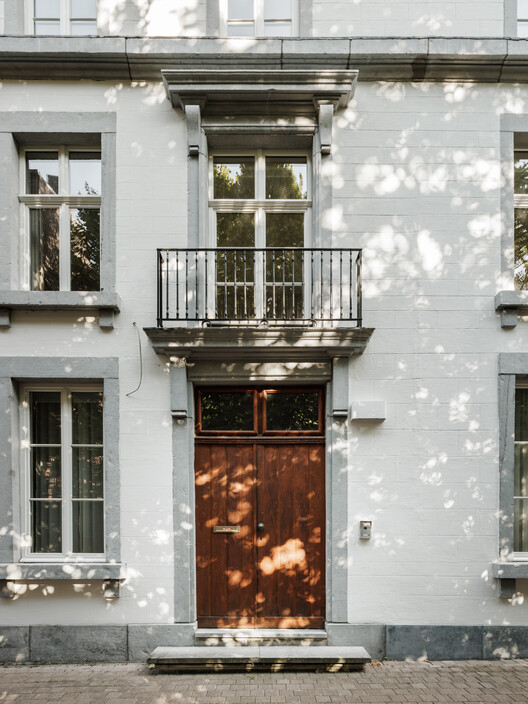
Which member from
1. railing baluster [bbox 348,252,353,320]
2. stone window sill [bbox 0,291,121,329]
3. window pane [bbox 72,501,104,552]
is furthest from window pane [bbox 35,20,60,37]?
window pane [bbox 72,501,104,552]

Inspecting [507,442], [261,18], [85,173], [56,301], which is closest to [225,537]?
[56,301]

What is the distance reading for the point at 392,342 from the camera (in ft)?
17.9

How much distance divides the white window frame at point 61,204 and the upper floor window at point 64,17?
56.7 inches

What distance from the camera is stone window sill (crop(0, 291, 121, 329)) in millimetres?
5289

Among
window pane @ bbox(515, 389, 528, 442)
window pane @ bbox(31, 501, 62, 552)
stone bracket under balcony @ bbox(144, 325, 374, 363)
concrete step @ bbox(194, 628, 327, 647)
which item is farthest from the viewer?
window pane @ bbox(515, 389, 528, 442)

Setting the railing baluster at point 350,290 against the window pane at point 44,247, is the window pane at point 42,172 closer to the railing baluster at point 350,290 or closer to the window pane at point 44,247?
the window pane at point 44,247

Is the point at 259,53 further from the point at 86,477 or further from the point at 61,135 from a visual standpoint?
the point at 86,477

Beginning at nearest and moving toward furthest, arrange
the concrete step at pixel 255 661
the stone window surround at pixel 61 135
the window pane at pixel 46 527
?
the concrete step at pixel 255 661
the stone window surround at pixel 61 135
the window pane at pixel 46 527

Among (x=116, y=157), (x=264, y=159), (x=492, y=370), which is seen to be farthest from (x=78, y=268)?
(x=492, y=370)

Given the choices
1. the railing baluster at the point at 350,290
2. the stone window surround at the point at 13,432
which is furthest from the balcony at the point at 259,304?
the stone window surround at the point at 13,432

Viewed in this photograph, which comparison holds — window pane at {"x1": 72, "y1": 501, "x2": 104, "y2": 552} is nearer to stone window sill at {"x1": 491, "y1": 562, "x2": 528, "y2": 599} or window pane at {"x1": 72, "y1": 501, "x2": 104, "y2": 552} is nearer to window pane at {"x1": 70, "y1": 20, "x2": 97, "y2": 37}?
stone window sill at {"x1": 491, "y1": 562, "x2": 528, "y2": 599}

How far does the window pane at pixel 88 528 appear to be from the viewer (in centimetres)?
554

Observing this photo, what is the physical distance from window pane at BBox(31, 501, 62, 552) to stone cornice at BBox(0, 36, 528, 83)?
209 inches

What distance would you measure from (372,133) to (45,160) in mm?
4116
